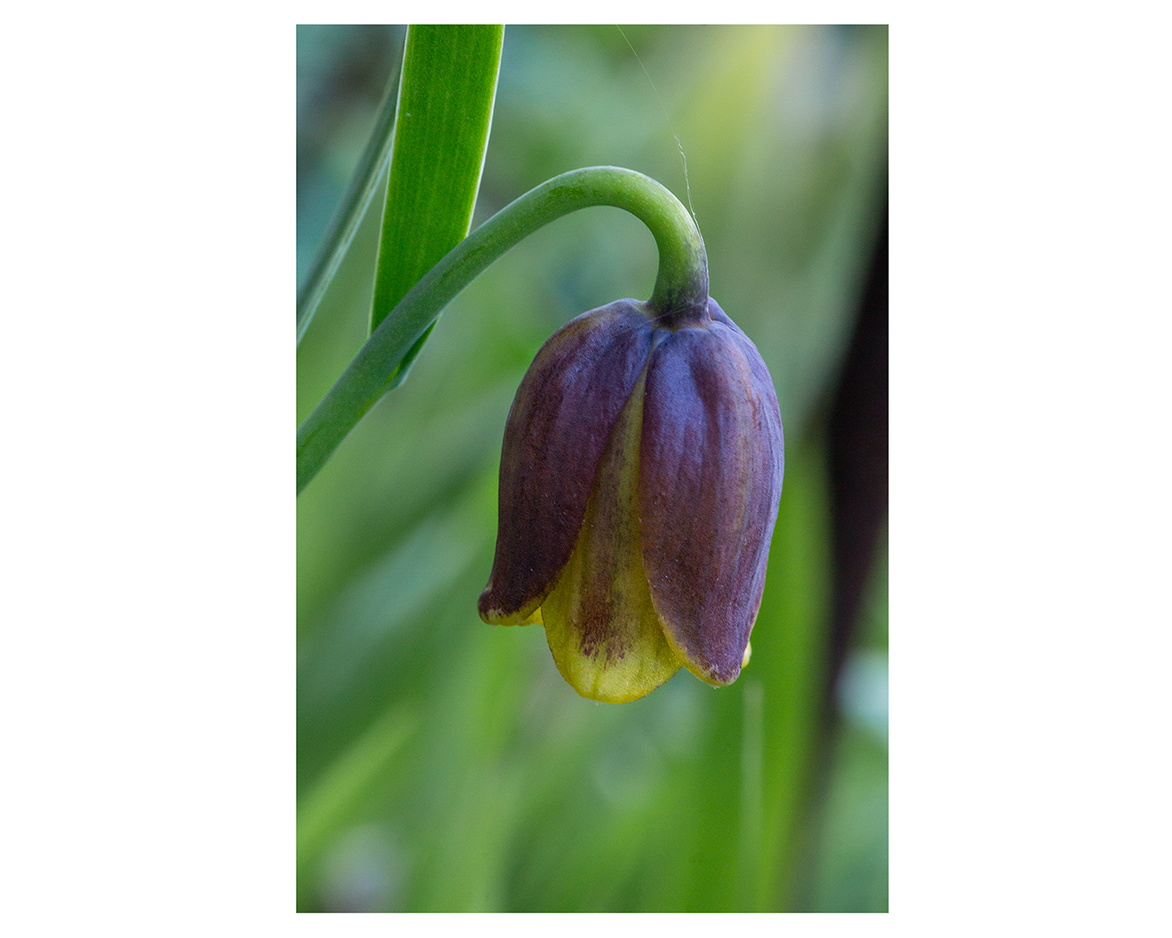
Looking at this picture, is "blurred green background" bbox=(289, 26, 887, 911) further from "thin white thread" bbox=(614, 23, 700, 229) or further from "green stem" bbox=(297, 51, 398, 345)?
"green stem" bbox=(297, 51, 398, 345)

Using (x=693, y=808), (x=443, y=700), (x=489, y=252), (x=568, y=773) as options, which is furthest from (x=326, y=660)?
(x=489, y=252)

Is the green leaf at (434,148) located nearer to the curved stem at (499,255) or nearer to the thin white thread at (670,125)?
the curved stem at (499,255)

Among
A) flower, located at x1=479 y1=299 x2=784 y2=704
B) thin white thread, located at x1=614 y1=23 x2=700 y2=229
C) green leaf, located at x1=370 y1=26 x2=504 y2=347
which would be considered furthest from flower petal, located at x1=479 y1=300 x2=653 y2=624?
thin white thread, located at x1=614 y1=23 x2=700 y2=229

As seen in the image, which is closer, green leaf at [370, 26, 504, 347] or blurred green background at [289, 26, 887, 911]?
green leaf at [370, 26, 504, 347]

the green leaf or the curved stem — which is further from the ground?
the green leaf

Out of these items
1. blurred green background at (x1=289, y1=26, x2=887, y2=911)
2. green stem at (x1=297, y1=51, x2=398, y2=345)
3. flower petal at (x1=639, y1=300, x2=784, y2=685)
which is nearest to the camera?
flower petal at (x1=639, y1=300, x2=784, y2=685)
